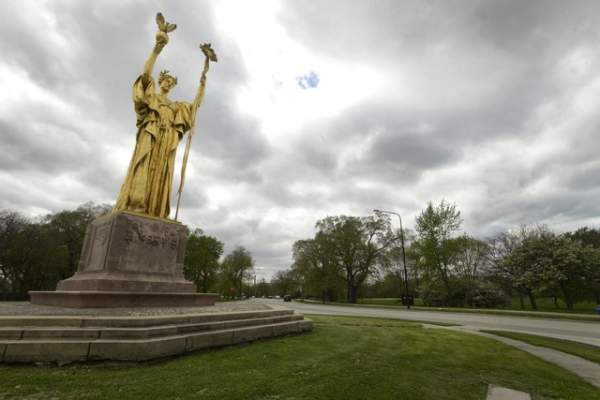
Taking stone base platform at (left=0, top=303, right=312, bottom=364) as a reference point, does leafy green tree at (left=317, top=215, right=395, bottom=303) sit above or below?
above

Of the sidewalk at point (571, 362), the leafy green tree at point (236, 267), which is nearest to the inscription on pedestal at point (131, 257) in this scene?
the sidewalk at point (571, 362)

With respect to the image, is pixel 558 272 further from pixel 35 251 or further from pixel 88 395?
pixel 35 251

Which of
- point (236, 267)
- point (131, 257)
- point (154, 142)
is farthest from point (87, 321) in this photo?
point (236, 267)

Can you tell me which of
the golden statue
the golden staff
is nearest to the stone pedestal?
the golden statue

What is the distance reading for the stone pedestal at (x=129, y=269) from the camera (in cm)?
831

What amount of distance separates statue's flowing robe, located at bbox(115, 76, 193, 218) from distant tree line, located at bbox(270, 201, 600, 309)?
102 feet

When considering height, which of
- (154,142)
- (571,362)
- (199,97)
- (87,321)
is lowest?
(571,362)

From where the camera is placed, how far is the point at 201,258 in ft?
146

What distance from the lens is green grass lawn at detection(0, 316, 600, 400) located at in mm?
3975

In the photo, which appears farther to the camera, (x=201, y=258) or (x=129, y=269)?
(x=201, y=258)

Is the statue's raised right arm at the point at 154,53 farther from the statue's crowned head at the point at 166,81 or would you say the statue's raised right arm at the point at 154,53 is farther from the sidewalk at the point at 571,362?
the sidewalk at the point at 571,362

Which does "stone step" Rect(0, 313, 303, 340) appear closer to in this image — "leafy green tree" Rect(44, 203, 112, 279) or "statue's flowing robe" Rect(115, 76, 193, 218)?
"statue's flowing robe" Rect(115, 76, 193, 218)

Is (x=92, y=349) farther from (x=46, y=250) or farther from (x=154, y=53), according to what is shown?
(x=46, y=250)

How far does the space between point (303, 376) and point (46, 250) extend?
35.9m
